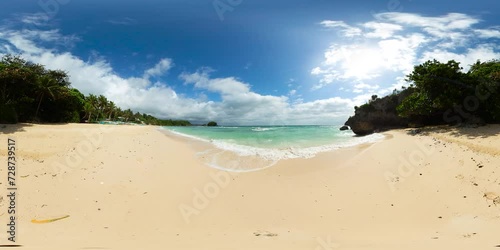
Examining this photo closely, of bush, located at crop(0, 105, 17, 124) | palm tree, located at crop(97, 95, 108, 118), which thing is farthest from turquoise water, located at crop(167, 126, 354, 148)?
palm tree, located at crop(97, 95, 108, 118)

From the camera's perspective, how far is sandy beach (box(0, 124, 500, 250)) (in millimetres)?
5230

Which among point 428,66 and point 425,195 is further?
point 428,66

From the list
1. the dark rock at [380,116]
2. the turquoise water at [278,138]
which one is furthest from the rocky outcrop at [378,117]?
the turquoise water at [278,138]

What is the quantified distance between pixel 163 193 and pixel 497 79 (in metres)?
23.3

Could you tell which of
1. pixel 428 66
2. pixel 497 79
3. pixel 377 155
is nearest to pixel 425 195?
pixel 377 155

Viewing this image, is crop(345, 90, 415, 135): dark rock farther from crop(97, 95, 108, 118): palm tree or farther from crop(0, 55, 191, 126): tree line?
crop(97, 95, 108, 118): palm tree

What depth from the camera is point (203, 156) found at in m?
15.8

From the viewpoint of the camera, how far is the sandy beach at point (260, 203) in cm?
523

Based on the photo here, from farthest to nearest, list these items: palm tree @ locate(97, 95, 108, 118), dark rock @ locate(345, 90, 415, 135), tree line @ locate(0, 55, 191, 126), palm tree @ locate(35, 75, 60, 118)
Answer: palm tree @ locate(97, 95, 108, 118)
palm tree @ locate(35, 75, 60, 118)
dark rock @ locate(345, 90, 415, 135)
tree line @ locate(0, 55, 191, 126)

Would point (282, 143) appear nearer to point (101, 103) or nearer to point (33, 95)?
point (33, 95)

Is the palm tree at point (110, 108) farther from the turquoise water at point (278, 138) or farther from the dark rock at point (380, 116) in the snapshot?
the dark rock at point (380, 116)

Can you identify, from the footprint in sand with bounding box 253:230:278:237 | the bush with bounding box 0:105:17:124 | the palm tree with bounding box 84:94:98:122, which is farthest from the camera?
the palm tree with bounding box 84:94:98:122

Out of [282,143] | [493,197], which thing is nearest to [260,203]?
[493,197]

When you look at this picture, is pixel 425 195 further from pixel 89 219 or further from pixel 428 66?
pixel 428 66
